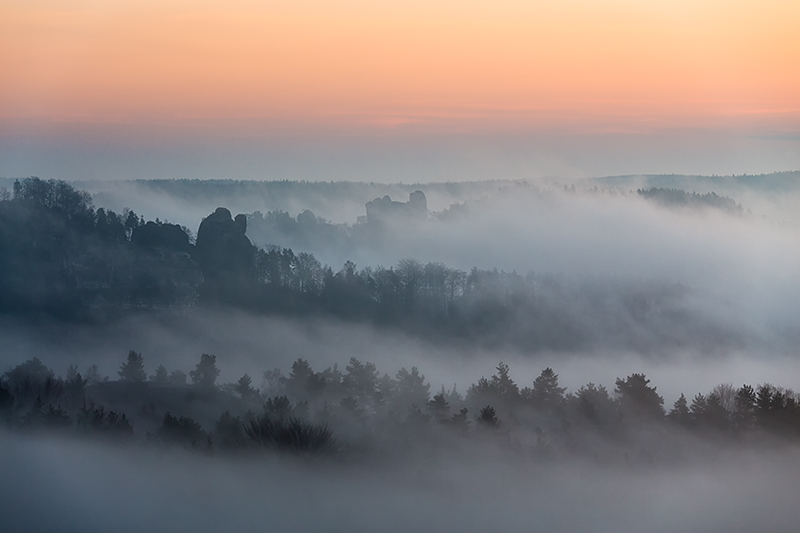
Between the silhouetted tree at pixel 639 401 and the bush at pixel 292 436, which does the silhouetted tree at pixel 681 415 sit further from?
the bush at pixel 292 436

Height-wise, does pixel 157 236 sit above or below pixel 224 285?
Answer: above

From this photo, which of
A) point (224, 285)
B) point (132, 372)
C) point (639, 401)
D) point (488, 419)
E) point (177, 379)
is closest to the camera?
point (488, 419)

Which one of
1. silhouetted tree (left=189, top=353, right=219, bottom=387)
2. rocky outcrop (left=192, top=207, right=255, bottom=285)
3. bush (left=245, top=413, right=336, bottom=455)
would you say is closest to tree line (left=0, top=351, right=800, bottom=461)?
bush (left=245, top=413, right=336, bottom=455)

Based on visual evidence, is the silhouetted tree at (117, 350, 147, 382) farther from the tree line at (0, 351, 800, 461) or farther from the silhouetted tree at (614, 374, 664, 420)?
the silhouetted tree at (614, 374, 664, 420)

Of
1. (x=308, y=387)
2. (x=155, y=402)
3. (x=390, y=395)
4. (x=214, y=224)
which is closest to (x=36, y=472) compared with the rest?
(x=155, y=402)

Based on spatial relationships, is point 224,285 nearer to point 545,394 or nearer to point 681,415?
point 545,394

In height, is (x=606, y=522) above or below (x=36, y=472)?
below

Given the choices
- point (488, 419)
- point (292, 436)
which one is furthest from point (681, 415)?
point (292, 436)

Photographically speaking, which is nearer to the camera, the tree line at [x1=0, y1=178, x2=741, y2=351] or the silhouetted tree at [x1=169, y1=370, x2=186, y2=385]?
the silhouetted tree at [x1=169, y1=370, x2=186, y2=385]

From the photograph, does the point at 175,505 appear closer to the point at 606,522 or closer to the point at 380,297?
the point at 606,522

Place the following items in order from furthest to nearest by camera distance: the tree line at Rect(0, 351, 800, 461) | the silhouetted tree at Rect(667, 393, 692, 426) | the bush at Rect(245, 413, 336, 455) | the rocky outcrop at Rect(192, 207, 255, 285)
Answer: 1. the rocky outcrop at Rect(192, 207, 255, 285)
2. the silhouetted tree at Rect(667, 393, 692, 426)
3. the tree line at Rect(0, 351, 800, 461)
4. the bush at Rect(245, 413, 336, 455)

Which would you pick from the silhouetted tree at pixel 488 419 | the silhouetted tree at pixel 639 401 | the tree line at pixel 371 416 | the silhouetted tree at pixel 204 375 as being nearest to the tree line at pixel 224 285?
the tree line at pixel 371 416
